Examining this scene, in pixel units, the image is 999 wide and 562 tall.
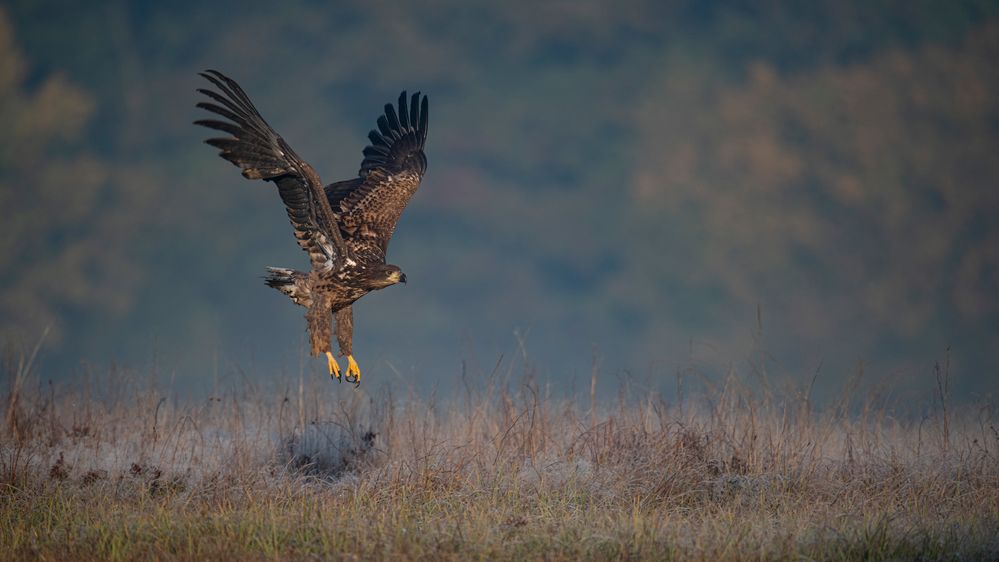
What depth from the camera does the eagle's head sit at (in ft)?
33.7

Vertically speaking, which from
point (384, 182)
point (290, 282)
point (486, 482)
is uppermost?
point (384, 182)

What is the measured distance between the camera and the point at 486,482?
30.5 feet

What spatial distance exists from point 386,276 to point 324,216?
914 millimetres

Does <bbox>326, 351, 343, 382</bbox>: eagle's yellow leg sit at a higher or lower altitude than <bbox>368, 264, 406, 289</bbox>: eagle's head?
lower

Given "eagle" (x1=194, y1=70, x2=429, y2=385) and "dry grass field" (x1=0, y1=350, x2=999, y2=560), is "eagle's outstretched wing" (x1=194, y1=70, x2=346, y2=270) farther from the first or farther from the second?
"dry grass field" (x1=0, y1=350, x2=999, y2=560)

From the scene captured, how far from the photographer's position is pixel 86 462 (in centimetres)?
1062

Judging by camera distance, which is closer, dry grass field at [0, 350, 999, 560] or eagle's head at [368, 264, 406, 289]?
dry grass field at [0, 350, 999, 560]

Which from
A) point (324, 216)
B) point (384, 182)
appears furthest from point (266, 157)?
point (384, 182)

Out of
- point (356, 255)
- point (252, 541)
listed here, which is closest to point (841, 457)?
point (356, 255)

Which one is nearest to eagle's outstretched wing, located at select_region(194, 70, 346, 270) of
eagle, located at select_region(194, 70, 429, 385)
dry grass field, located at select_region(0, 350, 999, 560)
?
eagle, located at select_region(194, 70, 429, 385)

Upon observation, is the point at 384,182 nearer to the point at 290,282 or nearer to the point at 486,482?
the point at 290,282

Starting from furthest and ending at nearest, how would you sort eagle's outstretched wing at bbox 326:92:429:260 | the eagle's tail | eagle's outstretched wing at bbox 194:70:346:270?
eagle's outstretched wing at bbox 326:92:429:260
the eagle's tail
eagle's outstretched wing at bbox 194:70:346:270

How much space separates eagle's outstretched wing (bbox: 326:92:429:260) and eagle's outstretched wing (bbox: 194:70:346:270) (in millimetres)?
871

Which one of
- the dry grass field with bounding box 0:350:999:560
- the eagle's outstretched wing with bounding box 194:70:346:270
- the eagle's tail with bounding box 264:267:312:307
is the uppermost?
the eagle's outstretched wing with bounding box 194:70:346:270
